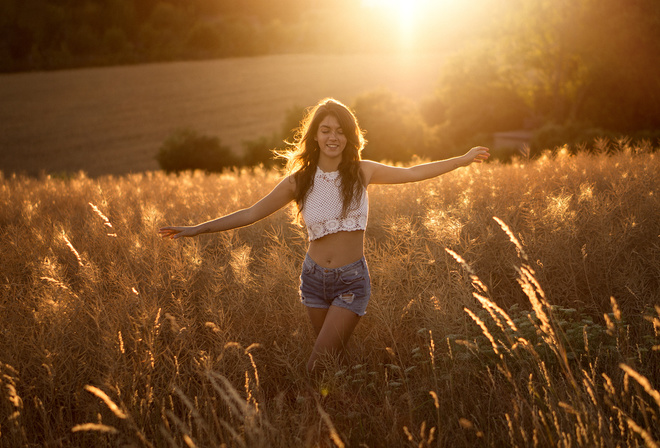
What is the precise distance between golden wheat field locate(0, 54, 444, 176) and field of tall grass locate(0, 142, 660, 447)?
78.8 feet

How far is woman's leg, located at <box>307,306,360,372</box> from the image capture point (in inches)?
112

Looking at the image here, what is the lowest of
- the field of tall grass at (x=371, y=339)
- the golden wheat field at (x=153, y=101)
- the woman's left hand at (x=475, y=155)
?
the field of tall grass at (x=371, y=339)

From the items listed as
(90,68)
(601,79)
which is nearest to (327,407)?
(601,79)

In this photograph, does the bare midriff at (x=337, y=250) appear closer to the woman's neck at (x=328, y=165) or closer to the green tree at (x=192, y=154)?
the woman's neck at (x=328, y=165)

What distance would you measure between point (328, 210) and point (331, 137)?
48 centimetres

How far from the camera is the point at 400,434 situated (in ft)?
7.75

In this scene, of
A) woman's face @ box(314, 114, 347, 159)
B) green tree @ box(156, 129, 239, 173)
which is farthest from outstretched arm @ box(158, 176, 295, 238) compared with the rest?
green tree @ box(156, 129, 239, 173)

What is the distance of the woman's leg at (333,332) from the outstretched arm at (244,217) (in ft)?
2.55

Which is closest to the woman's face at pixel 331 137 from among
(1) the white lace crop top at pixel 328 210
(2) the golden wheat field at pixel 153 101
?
(1) the white lace crop top at pixel 328 210

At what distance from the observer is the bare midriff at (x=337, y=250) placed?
3.03 meters

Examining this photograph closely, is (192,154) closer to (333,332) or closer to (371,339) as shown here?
(371,339)

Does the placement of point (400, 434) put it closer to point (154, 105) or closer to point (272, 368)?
point (272, 368)

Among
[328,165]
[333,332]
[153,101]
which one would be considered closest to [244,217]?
[328,165]

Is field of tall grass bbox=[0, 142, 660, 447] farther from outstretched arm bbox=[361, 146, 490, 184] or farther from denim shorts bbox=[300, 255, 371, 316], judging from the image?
outstretched arm bbox=[361, 146, 490, 184]
